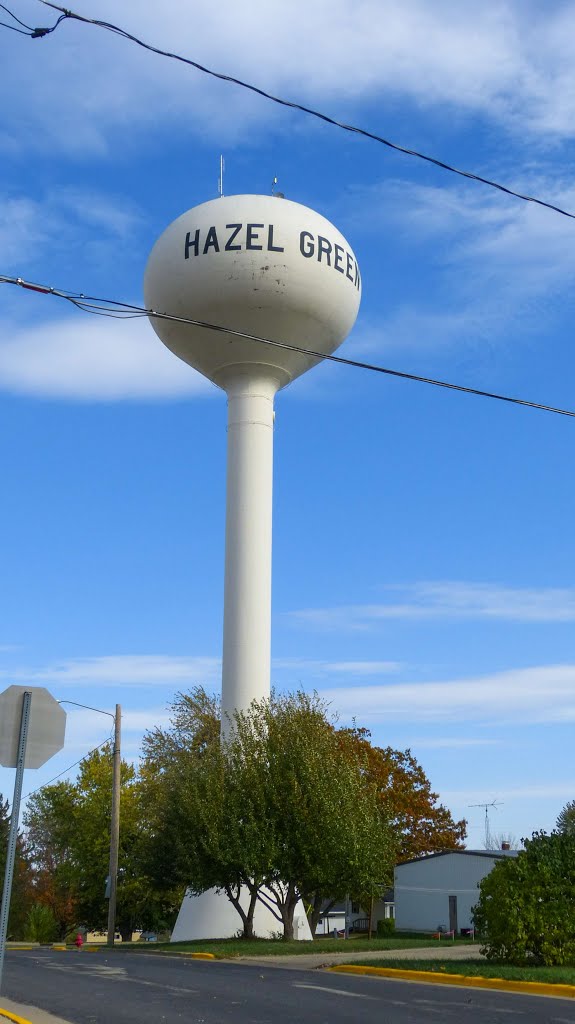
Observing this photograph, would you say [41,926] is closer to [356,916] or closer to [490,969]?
[356,916]

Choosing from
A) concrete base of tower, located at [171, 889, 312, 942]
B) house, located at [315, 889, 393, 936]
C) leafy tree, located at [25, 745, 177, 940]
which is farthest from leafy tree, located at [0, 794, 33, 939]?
concrete base of tower, located at [171, 889, 312, 942]

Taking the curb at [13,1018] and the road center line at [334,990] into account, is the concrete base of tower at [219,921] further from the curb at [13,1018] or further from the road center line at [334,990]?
the curb at [13,1018]

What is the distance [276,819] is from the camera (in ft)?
82.5

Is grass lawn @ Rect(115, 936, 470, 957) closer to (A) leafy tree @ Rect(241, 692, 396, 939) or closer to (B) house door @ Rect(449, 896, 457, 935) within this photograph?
(A) leafy tree @ Rect(241, 692, 396, 939)

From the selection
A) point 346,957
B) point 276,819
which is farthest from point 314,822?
point 346,957

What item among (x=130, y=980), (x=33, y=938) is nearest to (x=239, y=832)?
(x=130, y=980)

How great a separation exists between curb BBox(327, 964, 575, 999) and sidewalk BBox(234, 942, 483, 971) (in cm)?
151

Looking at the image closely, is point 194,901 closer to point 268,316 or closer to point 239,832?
point 239,832

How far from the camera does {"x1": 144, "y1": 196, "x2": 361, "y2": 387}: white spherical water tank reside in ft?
90.8

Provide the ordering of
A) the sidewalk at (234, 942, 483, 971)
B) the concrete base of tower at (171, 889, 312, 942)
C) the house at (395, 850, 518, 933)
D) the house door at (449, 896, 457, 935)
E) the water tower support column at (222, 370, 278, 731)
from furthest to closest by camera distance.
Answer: the house door at (449, 896, 457, 935), the house at (395, 850, 518, 933), the water tower support column at (222, 370, 278, 731), the concrete base of tower at (171, 889, 312, 942), the sidewalk at (234, 942, 483, 971)

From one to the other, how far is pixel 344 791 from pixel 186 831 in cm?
397

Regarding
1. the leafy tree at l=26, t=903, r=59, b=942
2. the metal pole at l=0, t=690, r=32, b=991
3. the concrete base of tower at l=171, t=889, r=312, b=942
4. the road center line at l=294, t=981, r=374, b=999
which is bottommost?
the leafy tree at l=26, t=903, r=59, b=942

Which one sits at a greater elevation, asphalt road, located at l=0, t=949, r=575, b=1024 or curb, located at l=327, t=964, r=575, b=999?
curb, located at l=327, t=964, r=575, b=999

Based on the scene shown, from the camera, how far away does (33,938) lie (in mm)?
50781
